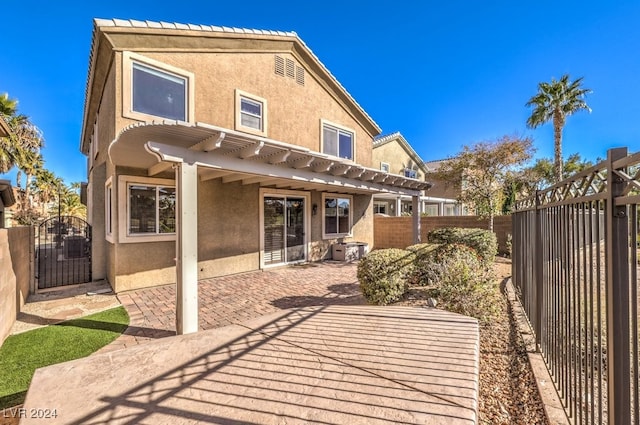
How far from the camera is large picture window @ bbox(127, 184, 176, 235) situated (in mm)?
7555

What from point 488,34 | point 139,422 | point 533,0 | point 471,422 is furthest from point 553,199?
point 488,34

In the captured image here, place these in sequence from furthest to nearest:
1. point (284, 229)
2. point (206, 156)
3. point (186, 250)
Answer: point (284, 229), point (206, 156), point (186, 250)

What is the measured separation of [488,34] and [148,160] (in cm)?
1393

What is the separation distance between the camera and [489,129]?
15055 mm

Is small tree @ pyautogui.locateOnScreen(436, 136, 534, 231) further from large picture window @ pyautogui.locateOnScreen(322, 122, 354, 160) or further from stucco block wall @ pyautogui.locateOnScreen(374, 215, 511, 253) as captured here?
large picture window @ pyautogui.locateOnScreen(322, 122, 354, 160)

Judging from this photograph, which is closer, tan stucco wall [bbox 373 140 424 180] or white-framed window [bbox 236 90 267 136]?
white-framed window [bbox 236 90 267 136]

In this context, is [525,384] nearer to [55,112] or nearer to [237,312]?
[237,312]

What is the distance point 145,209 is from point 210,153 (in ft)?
12.6

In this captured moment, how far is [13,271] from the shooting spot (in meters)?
5.52

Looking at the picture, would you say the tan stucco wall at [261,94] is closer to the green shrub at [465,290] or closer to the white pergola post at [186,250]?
the white pergola post at [186,250]

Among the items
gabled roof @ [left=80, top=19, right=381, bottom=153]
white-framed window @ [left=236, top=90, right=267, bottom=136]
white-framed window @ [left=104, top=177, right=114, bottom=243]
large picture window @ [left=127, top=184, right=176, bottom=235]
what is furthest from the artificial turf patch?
gabled roof @ [left=80, top=19, right=381, bottom=153]

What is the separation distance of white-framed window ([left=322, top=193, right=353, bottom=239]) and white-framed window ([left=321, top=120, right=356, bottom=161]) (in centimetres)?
202

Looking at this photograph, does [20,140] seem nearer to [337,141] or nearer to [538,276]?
[337,141]

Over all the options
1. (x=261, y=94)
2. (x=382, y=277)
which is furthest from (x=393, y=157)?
(x=382, y=277)
